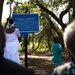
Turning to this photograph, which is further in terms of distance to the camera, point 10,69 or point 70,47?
point 10,69

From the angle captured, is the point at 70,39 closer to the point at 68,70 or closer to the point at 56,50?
the point at 68,70

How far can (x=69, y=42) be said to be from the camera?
2760mm

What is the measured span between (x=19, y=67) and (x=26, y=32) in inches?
379

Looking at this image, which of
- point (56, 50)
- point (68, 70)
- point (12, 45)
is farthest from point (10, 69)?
point (56, 50)

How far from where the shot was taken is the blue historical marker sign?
12.8m

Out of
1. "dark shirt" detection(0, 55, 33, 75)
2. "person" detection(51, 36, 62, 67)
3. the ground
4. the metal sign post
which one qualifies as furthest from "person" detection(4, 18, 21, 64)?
the ground

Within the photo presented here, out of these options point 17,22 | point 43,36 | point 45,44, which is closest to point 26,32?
point 17,22

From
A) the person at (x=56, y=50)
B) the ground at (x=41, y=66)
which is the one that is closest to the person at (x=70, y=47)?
the person at (x=56, y=50)

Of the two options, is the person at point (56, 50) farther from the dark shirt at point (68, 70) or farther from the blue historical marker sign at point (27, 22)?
the dark shirt at point (68, 70)

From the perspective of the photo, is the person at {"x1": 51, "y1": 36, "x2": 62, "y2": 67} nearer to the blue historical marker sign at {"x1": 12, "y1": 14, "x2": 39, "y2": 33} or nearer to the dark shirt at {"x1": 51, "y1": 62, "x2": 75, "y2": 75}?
the blue historical marker sign at {"x1": 12, "y1": 14, "x2": 39, "y2": 33}

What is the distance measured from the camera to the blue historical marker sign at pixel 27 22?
12812 millimetres

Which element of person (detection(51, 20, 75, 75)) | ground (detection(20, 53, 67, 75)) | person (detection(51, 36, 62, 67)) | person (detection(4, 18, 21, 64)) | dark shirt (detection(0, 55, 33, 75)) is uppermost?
person (detection(51, 20, 75, 75))

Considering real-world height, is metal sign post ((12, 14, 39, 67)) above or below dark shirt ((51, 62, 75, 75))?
below

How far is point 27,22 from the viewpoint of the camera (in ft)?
42.9
